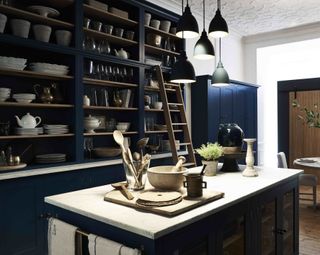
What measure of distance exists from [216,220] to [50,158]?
2020 millimetres

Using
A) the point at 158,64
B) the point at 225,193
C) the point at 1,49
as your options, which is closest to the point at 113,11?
the point at 158,64

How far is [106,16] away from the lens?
12.0 feet

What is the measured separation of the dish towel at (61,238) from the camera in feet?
5.19

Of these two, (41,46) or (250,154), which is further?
(41,46)

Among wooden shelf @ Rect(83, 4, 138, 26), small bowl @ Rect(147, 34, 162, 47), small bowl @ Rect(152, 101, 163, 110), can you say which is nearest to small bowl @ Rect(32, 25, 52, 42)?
wooden shelf @ Rect(83, 4, 138, 26)

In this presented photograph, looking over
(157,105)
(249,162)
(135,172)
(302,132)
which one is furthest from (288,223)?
(302,132)

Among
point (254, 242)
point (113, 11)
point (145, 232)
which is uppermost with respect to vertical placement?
point (113, 11)

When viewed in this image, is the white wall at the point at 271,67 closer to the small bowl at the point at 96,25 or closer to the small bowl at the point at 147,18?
the small bowl at the point at 147,18

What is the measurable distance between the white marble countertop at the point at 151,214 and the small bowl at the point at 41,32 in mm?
1779

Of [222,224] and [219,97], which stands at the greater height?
[219,97]

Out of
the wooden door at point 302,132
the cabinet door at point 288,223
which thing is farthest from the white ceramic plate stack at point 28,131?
the wooden door at point 302,132

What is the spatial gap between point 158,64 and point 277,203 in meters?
2.55

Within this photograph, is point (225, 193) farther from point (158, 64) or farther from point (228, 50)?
point (228, 50)

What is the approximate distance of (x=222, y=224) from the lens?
65.8 inches
